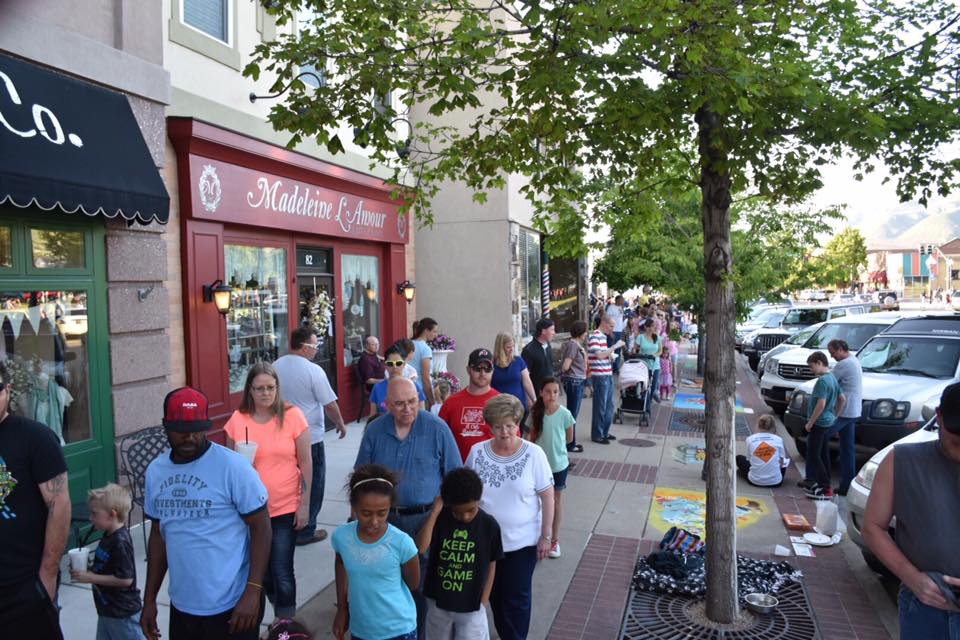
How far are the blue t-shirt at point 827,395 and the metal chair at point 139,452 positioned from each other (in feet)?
21.6

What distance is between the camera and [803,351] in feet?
45.8

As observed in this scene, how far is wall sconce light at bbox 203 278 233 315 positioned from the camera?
8.19 m

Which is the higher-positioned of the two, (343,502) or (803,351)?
(803,351)

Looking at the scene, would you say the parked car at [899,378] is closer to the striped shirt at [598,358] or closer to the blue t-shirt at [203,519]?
the striped shirt at [598,358]

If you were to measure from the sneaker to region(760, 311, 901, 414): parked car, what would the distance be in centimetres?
492

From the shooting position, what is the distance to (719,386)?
4.95 metres

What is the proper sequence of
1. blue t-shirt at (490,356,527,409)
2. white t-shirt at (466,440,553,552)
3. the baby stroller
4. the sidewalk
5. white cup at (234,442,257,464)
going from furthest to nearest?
the baby stroller
blue t-shirt at (490,356,527,409)
the sidewalk
white cup at (234,442,257,464)
white t-shirt at (466,440,553,552)

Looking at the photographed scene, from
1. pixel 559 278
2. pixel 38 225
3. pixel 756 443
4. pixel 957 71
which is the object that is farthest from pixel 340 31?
pixel 559 278

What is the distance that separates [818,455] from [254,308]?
23.0 ft

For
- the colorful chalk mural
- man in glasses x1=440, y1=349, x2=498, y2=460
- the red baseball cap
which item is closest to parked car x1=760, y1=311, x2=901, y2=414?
the colorful chalk mural

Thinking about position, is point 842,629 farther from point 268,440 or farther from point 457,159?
point 457,159

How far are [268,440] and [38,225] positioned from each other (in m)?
3.06

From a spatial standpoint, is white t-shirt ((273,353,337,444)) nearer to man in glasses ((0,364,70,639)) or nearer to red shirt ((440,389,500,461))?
red shirt ((440,389,500,461))

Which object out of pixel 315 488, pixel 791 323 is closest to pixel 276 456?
pixel 315 488
